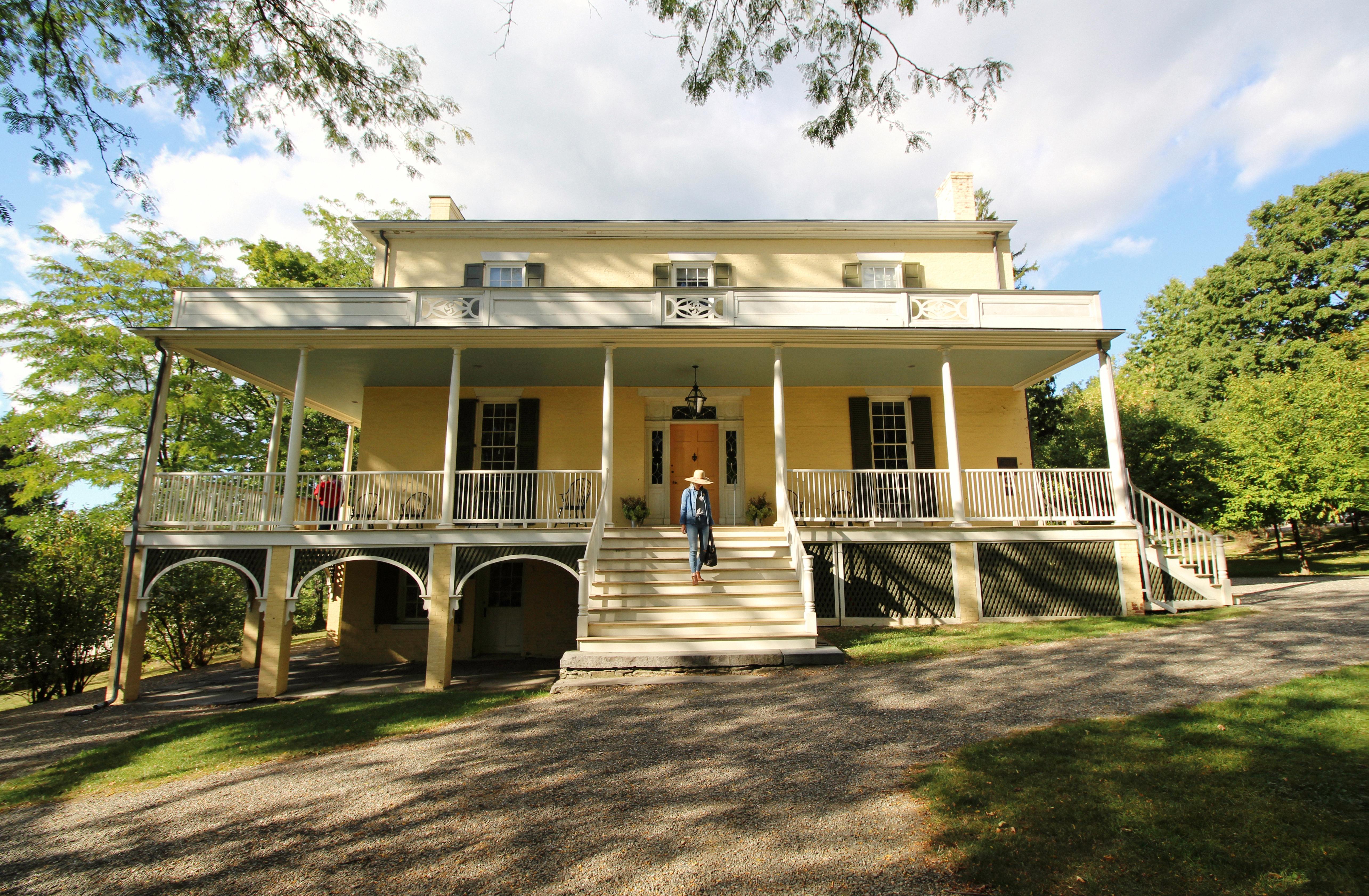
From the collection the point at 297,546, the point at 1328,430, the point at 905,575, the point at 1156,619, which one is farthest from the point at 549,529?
the point at 1328,430

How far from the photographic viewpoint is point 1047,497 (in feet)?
36.3

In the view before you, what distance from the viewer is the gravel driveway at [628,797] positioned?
3.36 m

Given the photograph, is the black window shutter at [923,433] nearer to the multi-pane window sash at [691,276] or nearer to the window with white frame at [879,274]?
the window with white frame at [879,274]

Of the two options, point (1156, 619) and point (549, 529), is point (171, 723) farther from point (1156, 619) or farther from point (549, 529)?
point (1156, 619)

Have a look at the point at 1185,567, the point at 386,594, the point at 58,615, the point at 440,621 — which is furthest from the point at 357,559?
the point at 1185,567

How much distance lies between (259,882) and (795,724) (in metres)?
3.84

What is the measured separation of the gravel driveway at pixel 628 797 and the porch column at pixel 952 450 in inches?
138

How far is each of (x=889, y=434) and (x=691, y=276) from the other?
540 centimetres

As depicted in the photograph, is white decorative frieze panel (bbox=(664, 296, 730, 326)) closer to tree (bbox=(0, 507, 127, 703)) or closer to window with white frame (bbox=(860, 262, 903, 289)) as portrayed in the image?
window with white frame (bbox=(860, 262, 903, 289))

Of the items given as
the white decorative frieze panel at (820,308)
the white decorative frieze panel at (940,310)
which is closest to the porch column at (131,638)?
the white decorative frieze panel at (820,308)

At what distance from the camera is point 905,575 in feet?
34.9

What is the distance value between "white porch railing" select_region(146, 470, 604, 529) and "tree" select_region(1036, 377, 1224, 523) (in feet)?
45.6

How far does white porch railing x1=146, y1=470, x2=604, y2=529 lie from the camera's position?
988 cm

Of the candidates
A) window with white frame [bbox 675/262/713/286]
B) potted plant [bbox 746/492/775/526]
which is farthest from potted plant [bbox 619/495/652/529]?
window with white frame [bbox 675/262/713/286]
